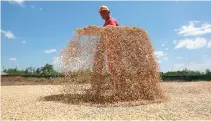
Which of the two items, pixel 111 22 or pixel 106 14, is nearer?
pixel 111 22

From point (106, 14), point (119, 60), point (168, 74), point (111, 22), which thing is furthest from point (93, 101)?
point (168, 74)

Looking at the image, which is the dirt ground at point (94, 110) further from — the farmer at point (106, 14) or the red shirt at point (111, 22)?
the farmer at point (106, 14)

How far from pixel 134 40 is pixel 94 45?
42.8 inches

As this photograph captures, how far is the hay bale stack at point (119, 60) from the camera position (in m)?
9.49

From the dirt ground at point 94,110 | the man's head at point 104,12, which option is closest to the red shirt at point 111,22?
the man's head at point 104,12

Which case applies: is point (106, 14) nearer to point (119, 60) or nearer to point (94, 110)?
point (119, 60)

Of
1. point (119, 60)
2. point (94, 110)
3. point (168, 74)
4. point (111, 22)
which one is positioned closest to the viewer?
point (94, 110)

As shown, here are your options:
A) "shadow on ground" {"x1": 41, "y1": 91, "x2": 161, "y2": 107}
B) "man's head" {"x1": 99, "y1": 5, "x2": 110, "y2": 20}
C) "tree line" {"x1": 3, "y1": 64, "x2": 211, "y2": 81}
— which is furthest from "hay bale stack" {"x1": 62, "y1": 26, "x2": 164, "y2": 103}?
"tree line" {"x1": 3, "y1": 64, "x2": 211, "y2": 81}

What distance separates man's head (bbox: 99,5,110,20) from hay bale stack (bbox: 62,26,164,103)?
122 centimetres

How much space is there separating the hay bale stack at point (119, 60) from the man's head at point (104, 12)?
1219mm

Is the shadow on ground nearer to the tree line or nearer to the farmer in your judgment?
the farmer

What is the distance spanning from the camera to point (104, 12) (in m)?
10.9

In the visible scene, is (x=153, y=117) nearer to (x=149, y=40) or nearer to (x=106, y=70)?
(x=106, y=70)

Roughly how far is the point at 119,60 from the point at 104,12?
6.73 ft
